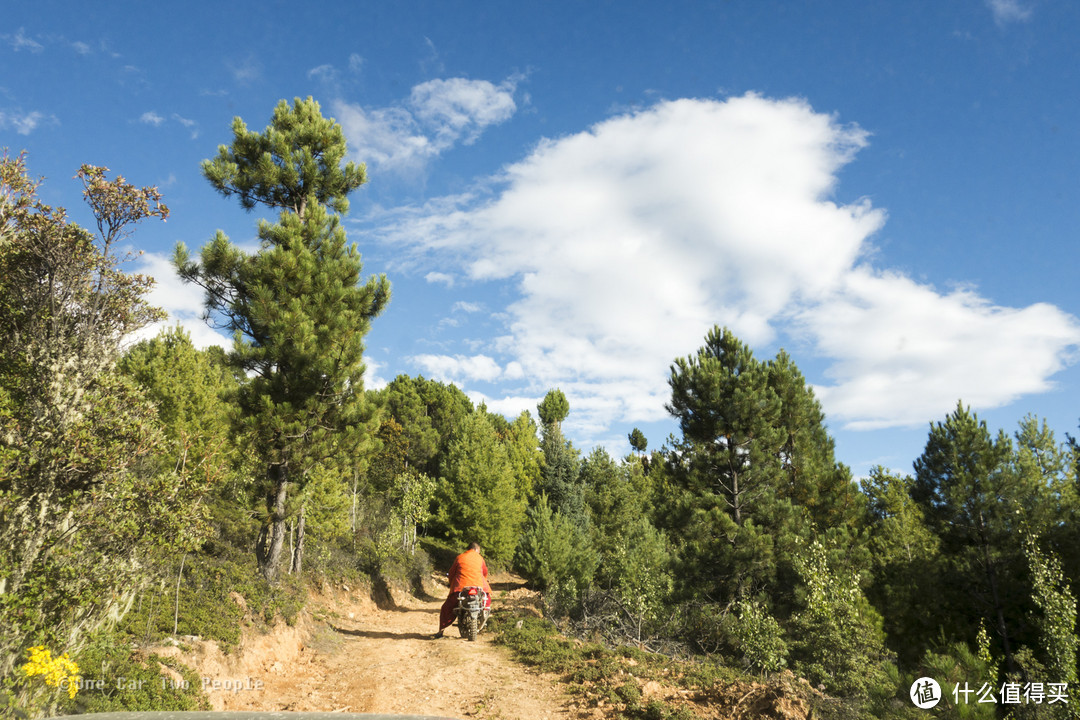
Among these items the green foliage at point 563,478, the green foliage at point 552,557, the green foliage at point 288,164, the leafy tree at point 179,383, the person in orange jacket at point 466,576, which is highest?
the green foliage at point 288,164

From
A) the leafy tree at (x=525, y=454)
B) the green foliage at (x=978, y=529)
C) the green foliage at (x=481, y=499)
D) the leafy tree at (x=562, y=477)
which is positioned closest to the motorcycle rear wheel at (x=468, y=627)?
the green foliage at (x=978, y=529)

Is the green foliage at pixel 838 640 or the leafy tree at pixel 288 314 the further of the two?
the leafy tree at pixel 288 314

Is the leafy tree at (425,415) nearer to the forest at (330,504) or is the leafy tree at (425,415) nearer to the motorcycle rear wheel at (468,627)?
the forest at (330,504)

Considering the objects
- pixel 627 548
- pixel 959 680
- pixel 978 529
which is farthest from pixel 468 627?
pixel 978 529

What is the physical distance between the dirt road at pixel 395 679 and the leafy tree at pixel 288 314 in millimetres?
2653

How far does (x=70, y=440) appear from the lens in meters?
6.46

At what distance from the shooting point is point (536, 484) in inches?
1519

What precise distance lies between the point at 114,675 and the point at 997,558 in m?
21.7

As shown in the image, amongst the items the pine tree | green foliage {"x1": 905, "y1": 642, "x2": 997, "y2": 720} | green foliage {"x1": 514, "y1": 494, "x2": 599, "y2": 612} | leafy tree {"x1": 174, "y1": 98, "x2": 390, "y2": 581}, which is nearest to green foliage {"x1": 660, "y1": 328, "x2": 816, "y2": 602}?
the pine tree

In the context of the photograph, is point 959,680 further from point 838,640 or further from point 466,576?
point 466,576

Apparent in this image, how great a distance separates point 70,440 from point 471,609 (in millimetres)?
7824

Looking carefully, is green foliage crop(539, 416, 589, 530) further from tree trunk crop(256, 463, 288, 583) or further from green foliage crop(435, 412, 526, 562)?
tree trunk crop(256, 463, 288, 583)

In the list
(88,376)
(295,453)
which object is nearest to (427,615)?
(295,453)

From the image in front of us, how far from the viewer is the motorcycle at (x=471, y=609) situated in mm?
11570
